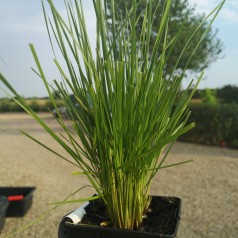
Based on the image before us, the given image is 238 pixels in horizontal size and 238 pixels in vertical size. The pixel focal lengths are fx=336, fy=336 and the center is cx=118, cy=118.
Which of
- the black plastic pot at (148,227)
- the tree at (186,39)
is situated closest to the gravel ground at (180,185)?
the black plastic pot at (148,227)

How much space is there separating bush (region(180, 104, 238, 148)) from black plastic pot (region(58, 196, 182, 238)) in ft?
20.4

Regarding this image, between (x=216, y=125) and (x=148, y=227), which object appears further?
(x=216, y=125)

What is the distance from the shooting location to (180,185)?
402 cm

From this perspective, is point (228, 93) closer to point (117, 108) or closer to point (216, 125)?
point (216, 125)

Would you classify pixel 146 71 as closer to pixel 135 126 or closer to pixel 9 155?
pixel 135 126

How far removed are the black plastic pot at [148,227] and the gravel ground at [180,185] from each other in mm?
1758

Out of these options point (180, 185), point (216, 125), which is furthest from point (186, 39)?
point (180, 185)

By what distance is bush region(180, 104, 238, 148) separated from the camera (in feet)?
22.8

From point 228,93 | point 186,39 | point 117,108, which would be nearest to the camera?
point 117,108

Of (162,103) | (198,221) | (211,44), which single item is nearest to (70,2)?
(162,103)

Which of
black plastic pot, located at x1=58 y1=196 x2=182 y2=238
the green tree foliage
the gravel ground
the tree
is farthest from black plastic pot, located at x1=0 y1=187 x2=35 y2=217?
the green tree foliage

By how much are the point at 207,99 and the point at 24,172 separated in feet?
21.9

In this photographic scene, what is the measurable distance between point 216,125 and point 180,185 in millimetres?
3489

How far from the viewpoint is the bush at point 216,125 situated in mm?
6957
